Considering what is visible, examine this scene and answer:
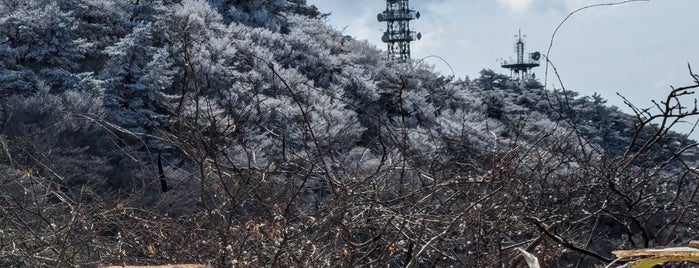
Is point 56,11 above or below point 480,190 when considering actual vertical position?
above

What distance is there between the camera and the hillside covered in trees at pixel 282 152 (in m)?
2.61

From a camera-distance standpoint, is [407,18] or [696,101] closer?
[696,101]

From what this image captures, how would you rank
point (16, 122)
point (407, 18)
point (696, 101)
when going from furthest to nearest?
point (407, 18)
point (16, 122)
point (696, 101)

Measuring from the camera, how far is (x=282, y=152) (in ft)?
10.8

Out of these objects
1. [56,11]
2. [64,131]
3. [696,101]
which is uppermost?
[56,11]

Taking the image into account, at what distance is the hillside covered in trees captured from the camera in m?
→ 2.61

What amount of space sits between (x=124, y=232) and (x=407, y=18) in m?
41.6

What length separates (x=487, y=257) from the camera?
2467 mm

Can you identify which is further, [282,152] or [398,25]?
[398,25]

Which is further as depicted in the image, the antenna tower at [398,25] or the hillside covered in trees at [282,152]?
the antenna tower at [398,25]

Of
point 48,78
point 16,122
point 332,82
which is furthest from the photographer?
point 332,82

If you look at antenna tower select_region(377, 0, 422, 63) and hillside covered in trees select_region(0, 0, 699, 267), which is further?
antenna tower select_region(377, 0, 422, 63)

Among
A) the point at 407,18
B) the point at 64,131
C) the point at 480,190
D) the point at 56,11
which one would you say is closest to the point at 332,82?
the point at 56,11

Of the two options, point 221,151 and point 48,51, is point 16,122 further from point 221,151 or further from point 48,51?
point 221,151
